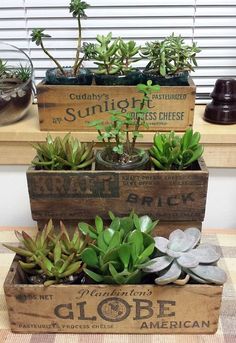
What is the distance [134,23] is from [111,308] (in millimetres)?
691

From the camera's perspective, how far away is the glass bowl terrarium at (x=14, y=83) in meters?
0.92

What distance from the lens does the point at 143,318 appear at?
64 centimetres

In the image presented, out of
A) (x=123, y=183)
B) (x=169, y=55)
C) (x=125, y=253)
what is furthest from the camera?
(x=169, y=55)

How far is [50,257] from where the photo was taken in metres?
0.66

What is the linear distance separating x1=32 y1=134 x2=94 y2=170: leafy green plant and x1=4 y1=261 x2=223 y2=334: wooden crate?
212 millimetres

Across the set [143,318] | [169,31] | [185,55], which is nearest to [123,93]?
[185,55]

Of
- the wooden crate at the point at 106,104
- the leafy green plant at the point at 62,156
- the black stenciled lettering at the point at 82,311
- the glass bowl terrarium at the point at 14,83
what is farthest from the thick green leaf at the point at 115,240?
the glass bowl terrarium at the point at 14,83

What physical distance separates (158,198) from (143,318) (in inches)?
8.9

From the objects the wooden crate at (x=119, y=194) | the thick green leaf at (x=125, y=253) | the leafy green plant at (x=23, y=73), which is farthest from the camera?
the leafy green plant at (x=23, y=73)

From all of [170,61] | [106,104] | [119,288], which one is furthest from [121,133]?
[119,288]

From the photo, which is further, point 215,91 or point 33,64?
point 33,64

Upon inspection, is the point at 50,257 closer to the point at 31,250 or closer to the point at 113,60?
the point at 31,250

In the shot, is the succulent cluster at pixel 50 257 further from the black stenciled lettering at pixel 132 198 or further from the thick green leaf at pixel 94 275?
the black stenciled lettering at pixel 132 198

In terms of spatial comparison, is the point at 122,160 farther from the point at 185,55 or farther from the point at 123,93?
the point at 185,55
